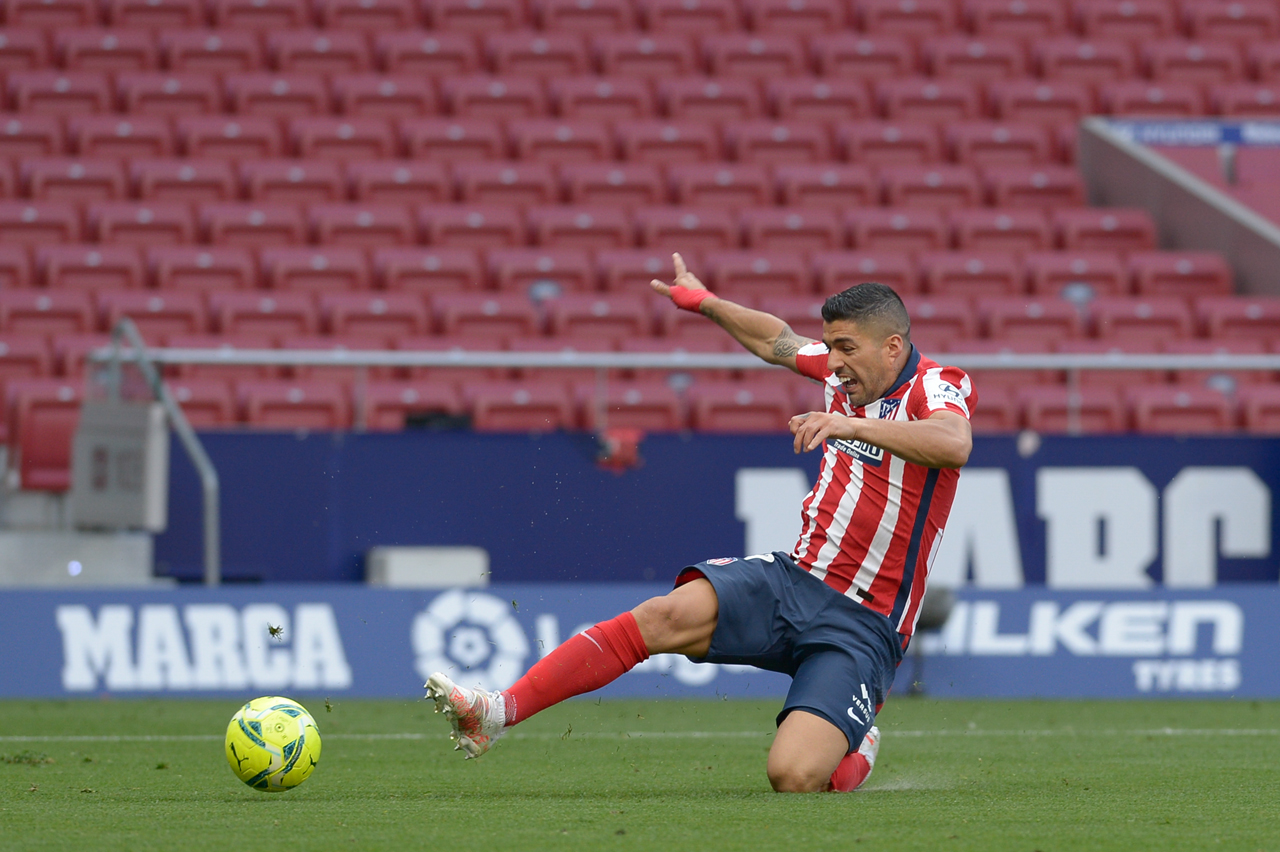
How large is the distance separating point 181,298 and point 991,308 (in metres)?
6.87

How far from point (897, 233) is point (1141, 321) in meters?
2.42

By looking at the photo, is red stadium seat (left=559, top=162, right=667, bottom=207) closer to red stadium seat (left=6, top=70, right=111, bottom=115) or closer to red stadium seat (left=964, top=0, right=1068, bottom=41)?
red stadium seat (left=6, top=70, right=111, bottom=115)

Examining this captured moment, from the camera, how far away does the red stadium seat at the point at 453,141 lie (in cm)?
1627

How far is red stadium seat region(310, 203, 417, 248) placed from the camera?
48.9ft

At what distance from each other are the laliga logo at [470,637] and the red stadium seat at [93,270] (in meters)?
5.52

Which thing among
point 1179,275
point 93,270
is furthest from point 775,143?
point 93,270

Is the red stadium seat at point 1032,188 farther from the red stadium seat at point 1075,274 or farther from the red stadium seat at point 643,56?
the red stadium seat at point 643,56

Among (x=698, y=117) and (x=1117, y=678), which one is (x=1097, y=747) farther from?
(x=698, y=117)

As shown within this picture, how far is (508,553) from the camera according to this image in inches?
422

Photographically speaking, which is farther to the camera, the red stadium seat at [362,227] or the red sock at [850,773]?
the red stadium seat at [362,227]

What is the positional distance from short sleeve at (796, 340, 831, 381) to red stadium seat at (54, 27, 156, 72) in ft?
42.9

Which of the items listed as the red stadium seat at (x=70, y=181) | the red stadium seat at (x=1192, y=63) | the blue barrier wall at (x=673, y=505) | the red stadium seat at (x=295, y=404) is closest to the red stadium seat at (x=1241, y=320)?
the blue barrier wall at (x=673, y=505)

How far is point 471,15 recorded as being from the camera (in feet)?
59.3

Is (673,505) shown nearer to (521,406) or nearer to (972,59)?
(521,406)
